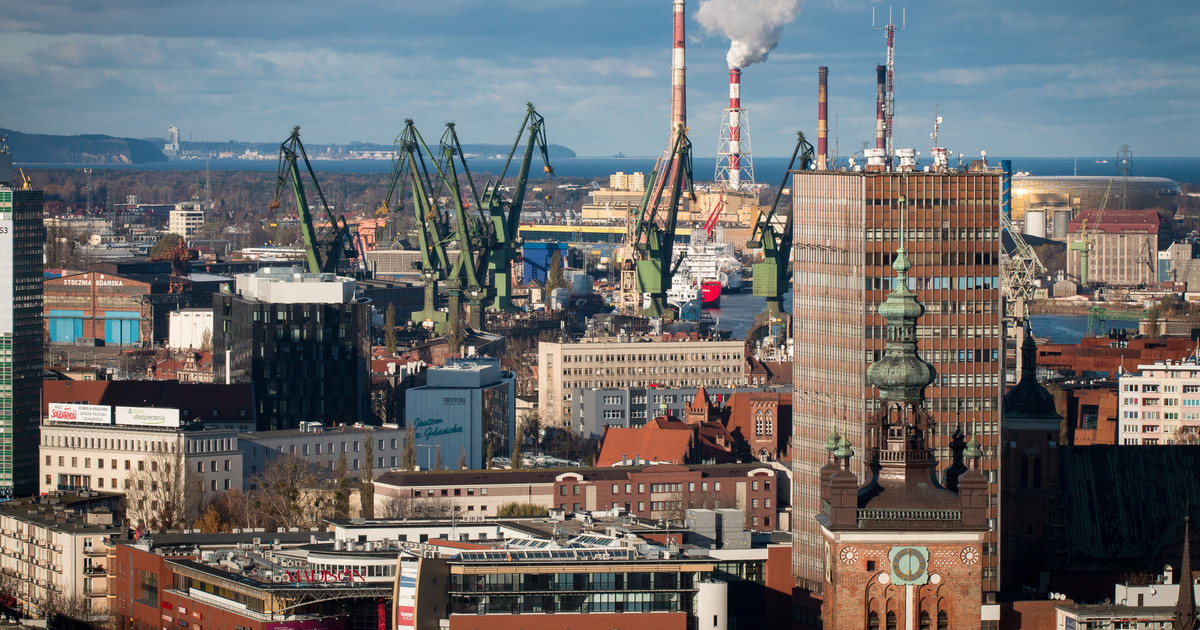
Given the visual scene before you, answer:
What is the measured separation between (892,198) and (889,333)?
26.1 m

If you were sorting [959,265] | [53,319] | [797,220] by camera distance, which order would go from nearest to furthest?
[959,265] → [797,220] → [53,319]

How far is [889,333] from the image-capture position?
3253cm

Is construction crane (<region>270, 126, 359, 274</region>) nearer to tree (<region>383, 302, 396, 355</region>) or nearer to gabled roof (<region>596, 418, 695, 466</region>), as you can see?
tree (<region>383, 302, 396, 355</region>)

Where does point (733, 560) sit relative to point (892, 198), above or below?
below

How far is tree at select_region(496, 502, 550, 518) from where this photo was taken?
2879 inches

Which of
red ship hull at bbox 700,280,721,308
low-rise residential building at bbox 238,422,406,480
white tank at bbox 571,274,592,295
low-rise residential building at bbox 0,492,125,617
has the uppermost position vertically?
white tank at bbox 571,274,592,295

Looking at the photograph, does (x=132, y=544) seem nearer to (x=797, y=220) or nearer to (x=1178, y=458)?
(x=797, y=220)

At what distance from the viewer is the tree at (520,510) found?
240ft

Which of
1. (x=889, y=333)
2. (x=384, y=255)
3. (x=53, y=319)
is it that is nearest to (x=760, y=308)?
(x=384, y=255)

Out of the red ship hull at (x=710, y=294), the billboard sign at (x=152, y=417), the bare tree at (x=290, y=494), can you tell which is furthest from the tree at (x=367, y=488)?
the red ship hull at (x=710, y=294)

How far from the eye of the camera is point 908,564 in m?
31.1

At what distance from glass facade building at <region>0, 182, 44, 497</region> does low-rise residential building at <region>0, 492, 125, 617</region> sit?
12.5 m

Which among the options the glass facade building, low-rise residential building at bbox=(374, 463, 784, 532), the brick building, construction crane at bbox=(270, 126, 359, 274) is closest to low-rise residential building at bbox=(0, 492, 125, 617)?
low-rise residential building at bbox=(374, 463, 784, 532)

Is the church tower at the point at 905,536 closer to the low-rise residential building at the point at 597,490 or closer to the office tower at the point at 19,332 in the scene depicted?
the low-rise residential building at the point at 597,490
